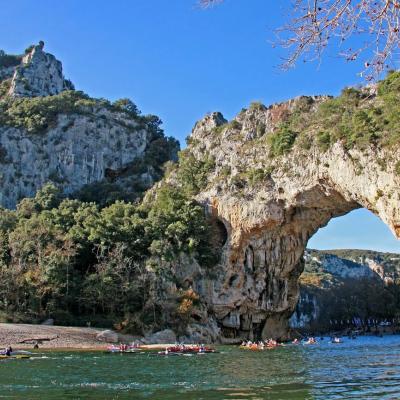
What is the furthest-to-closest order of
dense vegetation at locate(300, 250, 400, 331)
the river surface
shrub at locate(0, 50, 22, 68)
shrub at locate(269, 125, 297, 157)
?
shrub at locate(0, 50, 22, 68) < dense vegetation at locate(300, 250, 400, 331) < shrub at locate(269, 125, 297, 157) < the river surface

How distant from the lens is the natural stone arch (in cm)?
4122

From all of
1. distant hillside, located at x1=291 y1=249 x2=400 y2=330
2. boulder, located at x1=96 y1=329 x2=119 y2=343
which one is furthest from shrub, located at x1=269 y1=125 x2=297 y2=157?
distant hillside, located at x1=291 y1=249 x2=400 y2=330

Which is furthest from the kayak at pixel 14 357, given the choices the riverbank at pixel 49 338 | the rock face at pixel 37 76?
the rock face at pixel 37 76

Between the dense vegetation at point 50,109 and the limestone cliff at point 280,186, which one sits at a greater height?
the dense vegetation at point 50,109

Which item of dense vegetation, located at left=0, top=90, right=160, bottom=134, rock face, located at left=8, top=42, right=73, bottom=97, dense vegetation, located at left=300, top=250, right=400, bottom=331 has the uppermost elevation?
rock face, located at left=8, top=42, right=73, bottom=97

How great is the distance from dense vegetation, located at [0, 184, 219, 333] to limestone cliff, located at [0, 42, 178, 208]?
18.4 meters

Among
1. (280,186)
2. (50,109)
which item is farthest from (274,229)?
(50,109)

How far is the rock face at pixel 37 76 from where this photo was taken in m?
85.7

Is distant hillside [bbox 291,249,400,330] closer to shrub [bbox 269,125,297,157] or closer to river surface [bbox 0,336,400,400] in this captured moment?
shrub [bbox 269,125,297,157]

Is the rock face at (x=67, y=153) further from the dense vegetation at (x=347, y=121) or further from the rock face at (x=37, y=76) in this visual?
the dense vegetation at (x=347, y=121)

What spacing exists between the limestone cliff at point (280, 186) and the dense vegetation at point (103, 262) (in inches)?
124

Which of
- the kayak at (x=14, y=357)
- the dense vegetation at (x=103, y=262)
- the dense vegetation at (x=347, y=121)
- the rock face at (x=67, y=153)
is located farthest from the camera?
the rock face at (x=67, y=153)

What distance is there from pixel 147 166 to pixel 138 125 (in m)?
8.57

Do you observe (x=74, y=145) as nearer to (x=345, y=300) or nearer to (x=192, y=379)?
(x=345, y=300)
